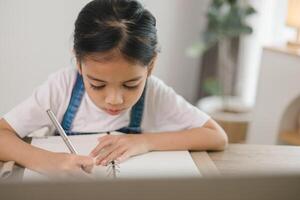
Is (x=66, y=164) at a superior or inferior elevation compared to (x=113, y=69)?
inferior

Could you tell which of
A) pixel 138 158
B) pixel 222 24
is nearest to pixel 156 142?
pixel 138 158

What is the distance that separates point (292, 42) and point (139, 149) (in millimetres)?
1067

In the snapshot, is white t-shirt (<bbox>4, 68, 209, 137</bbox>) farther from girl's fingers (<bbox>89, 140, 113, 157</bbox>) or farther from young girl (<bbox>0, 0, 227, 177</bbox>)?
girl's fingers (<bbox>89, 140, 113, 157</bbox>)

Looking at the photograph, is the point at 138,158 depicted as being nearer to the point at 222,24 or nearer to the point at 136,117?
the point at 136,117

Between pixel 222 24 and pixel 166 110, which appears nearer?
pixel 166 110

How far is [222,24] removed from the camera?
1943 mm

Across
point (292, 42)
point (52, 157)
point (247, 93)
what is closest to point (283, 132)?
point (292, 42)

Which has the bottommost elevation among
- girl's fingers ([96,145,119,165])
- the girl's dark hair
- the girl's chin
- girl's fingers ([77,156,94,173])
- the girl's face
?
girl's fingers ([96,145,119,165])

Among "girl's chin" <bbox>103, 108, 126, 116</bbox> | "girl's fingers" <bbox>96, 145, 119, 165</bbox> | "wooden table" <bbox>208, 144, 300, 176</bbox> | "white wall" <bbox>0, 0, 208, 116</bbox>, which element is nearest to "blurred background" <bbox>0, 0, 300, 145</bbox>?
"white wall" <bbox>0, 0, 208, 116</bbox>

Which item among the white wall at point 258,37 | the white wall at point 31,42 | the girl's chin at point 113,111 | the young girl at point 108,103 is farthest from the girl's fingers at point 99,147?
the white wall at point 258,37

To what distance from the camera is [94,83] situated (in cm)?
68

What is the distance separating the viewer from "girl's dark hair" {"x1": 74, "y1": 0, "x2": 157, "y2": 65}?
0.67m

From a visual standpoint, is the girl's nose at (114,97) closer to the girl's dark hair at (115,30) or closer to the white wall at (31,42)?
the girl's dark hair at (115,30)

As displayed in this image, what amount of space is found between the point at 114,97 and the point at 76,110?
0.14 m
